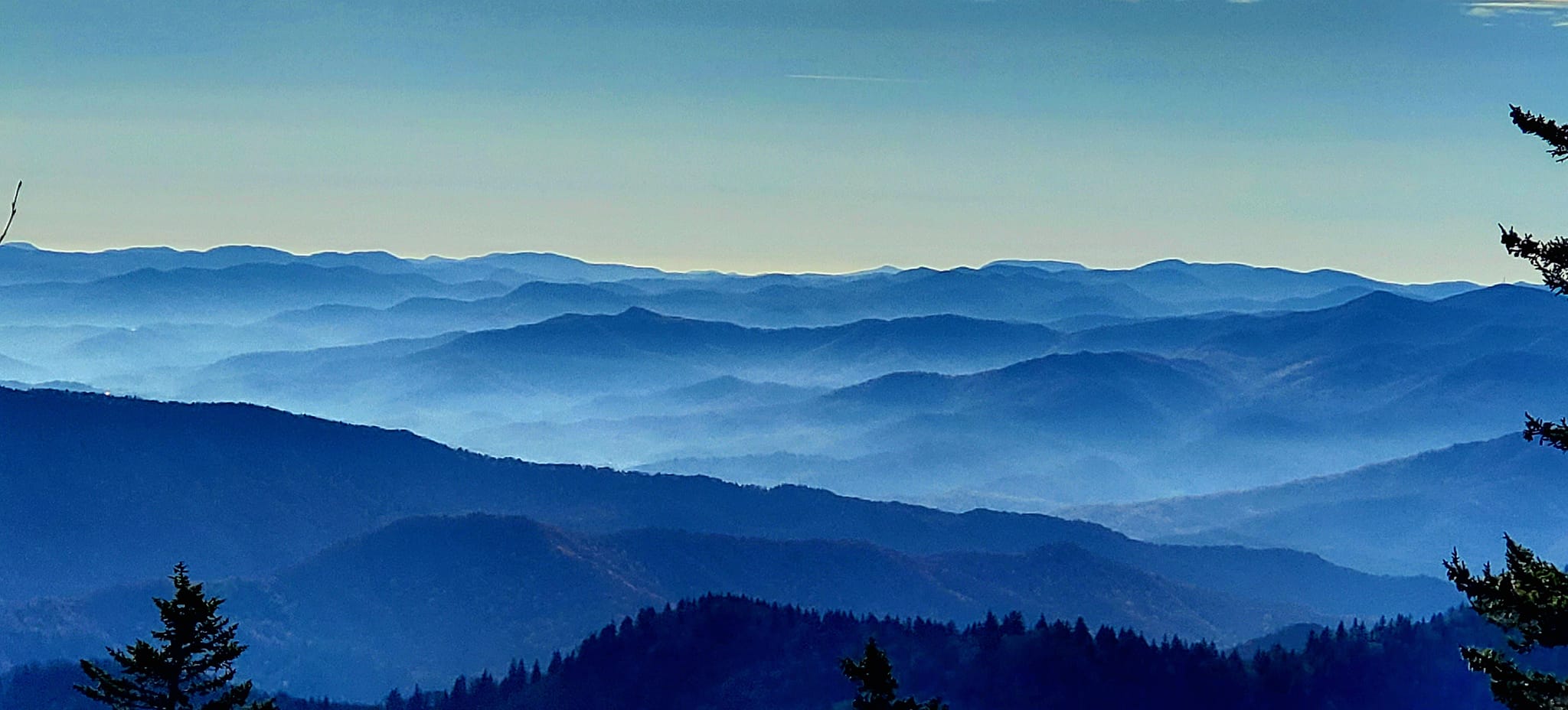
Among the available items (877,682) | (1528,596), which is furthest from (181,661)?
(1528,596)

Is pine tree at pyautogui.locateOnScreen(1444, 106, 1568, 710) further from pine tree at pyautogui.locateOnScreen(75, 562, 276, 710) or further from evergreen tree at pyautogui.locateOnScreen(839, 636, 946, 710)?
pine tree at pyautogui.locateOnScreen(75, 562, 276, 710)

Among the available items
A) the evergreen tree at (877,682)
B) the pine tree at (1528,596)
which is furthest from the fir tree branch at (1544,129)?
the evergreen tree at (877,682)

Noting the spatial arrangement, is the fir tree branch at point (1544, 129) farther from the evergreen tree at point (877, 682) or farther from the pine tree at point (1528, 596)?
the evergreen tree at point (877, 682)

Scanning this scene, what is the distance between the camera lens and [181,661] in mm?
35531

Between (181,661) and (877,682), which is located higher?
(181,661)

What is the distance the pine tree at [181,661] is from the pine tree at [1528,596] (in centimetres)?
1974

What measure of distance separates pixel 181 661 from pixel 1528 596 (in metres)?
21.8

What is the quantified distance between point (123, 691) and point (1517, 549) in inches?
861

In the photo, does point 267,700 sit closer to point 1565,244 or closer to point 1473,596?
point 1473,596

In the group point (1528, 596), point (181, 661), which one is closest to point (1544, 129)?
point (1528, 596)

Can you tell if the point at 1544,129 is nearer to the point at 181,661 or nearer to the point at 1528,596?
the point at 1528,596

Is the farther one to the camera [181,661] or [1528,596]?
[181,661]

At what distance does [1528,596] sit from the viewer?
27.1 metres

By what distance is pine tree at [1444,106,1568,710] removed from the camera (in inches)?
1045
